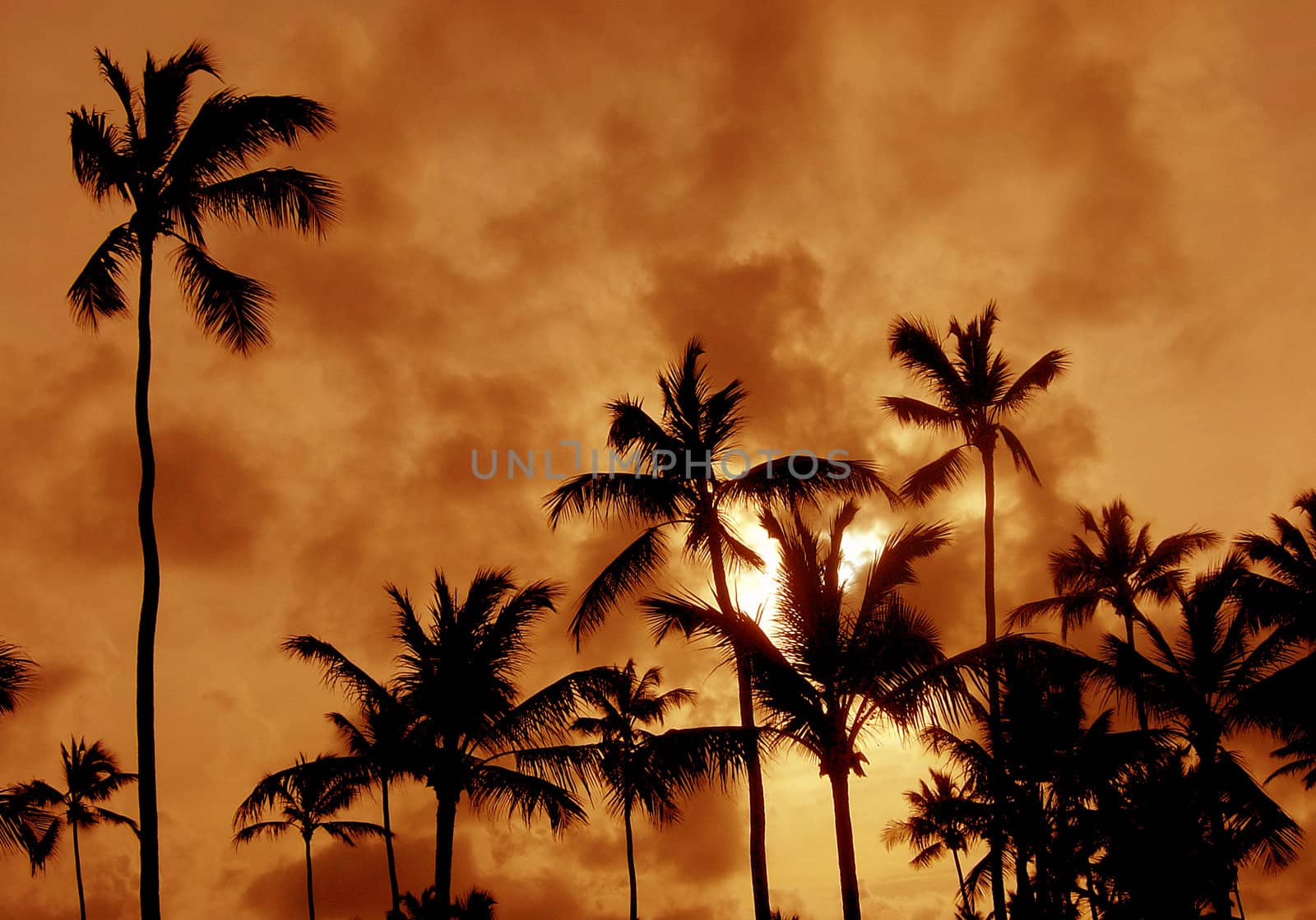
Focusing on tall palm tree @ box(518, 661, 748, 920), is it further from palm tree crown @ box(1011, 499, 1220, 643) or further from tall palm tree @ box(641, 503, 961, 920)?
palm tree crown @ box(1011, 499, 1220, 643)

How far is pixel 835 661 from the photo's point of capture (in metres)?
15.8

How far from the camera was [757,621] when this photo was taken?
16.1 m

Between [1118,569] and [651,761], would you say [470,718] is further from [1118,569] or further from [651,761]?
[1118,569]

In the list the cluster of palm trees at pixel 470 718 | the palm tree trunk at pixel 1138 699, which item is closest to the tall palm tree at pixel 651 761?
the cluster of palm trees at pixel 470 718

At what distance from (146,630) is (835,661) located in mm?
10302

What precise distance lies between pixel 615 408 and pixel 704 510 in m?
2.86

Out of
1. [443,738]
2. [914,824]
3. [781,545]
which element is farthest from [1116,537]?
[443,738]

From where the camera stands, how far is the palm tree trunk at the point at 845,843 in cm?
1529

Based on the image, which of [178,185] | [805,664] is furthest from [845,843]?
[178,185]

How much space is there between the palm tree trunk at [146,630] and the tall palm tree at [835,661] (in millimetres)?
7216

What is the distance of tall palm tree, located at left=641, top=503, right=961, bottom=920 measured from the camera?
50.4 feet

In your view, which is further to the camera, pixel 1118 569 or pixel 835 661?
pixel 1118 569

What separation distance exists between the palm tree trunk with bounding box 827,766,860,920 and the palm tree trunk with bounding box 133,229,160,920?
9.71 metres

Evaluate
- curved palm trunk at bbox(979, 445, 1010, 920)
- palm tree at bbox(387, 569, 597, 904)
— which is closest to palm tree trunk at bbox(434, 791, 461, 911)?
palm tree at bbox(387, 569, 597, 904)
